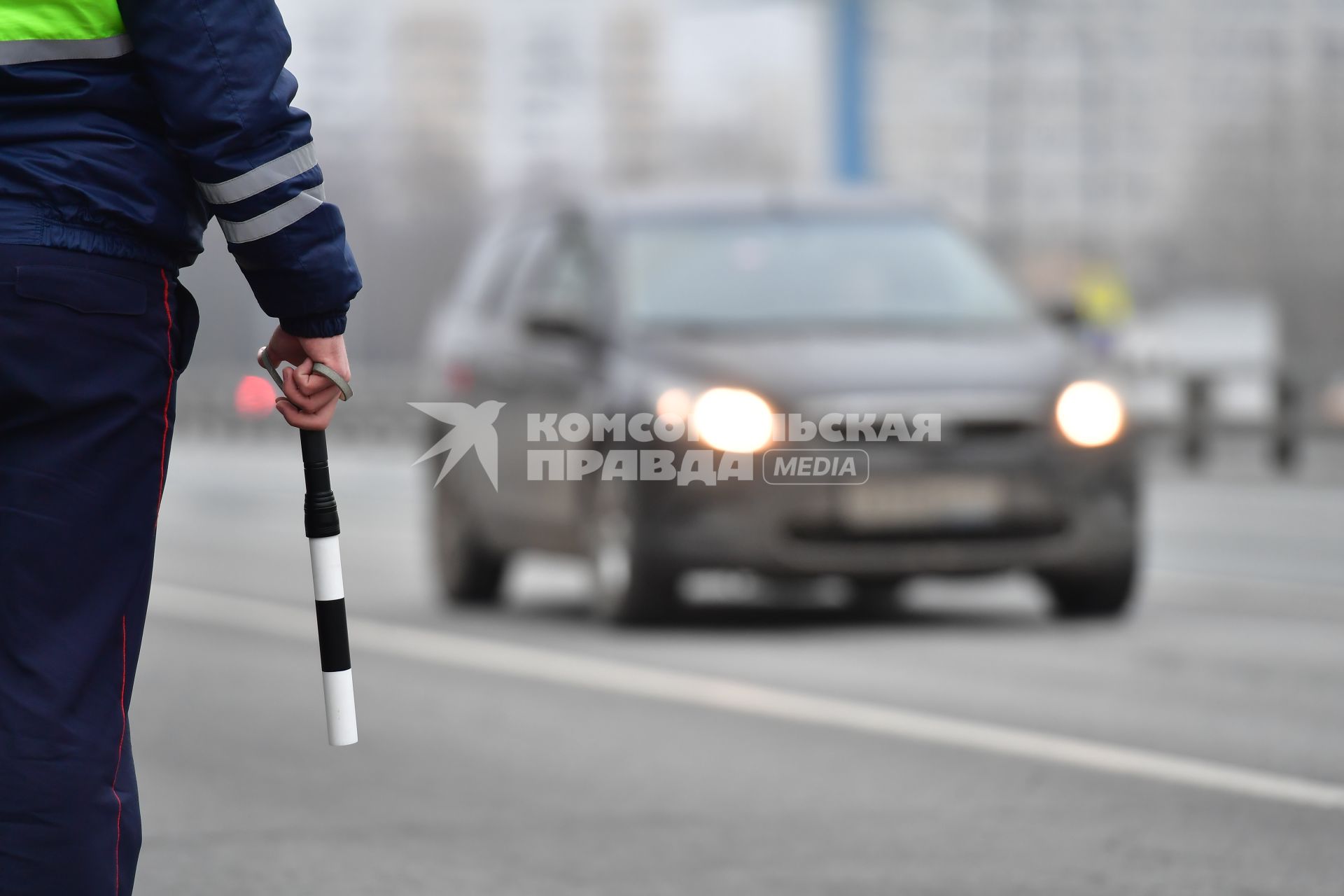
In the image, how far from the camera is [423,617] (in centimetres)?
1091

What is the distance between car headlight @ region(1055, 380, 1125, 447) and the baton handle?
6211 mm

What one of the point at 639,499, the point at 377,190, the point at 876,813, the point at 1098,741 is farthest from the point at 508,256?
the point at 377,190

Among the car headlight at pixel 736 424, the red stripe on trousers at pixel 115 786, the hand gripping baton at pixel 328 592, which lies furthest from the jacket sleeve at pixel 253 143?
the car headlight at pixel 736 424

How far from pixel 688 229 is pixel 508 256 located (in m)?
1.32

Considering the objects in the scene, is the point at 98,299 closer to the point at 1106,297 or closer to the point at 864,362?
the point at 864,362

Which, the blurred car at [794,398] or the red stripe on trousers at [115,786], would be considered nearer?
the red stripe on trousers at [115,786]

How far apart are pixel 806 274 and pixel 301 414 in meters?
7.21

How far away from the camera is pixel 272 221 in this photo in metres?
3.40

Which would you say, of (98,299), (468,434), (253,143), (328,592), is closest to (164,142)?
(253,143)

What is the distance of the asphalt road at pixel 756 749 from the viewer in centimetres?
533

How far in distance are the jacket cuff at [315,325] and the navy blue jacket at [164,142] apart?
11 centimetres

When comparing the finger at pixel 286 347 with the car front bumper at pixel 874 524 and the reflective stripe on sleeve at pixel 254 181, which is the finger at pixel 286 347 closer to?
the reflective stripe on sleeve at pixel 254 181

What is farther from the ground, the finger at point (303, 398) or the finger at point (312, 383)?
the finger at point (312, 383)

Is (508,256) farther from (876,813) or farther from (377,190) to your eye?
(377,190)
